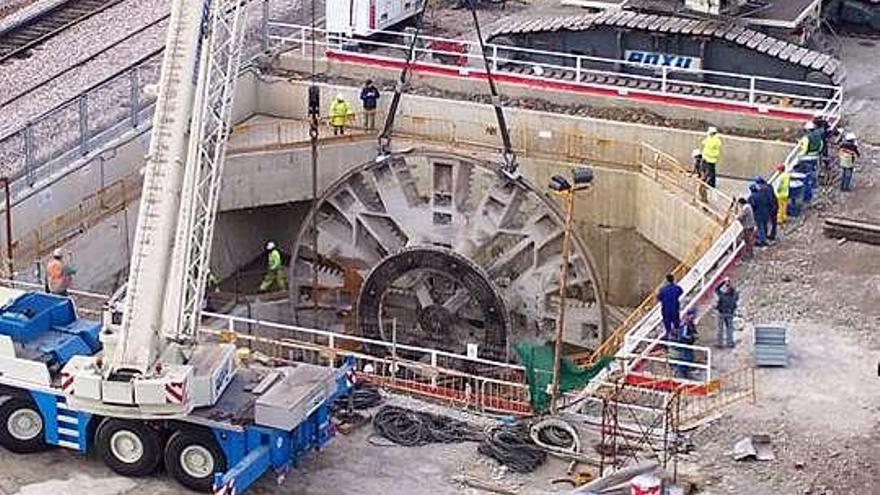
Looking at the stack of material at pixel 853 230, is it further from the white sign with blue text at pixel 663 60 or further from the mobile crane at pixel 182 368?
the mobile crane at pixel 182 368

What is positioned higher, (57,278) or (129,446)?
(57,278)

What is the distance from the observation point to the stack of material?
30.5 meters

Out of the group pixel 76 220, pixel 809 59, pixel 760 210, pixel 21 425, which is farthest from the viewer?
pixel 809 59

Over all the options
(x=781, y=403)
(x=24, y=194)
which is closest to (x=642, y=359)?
(x=781, y=403)

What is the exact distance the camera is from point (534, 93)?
37.6 metres

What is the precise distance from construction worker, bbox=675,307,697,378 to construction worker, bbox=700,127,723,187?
6.18 m

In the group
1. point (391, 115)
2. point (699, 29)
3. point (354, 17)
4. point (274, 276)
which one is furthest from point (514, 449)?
point (354, 17)

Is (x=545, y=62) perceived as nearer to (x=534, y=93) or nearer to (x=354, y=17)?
(x=534, y=93)

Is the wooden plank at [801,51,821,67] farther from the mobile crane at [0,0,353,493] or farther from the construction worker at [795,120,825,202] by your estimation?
the mobile crane at [0,0,353,493]

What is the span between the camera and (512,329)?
34125 millimetres

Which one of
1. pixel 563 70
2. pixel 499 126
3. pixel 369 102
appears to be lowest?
pixel 369 102

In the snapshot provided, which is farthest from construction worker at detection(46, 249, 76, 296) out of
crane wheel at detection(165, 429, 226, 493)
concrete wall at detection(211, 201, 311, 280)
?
concrete wall at detection(211, 201, 311, 280)

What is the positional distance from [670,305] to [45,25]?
21294mm

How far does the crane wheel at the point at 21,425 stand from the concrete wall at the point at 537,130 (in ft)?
47.5
